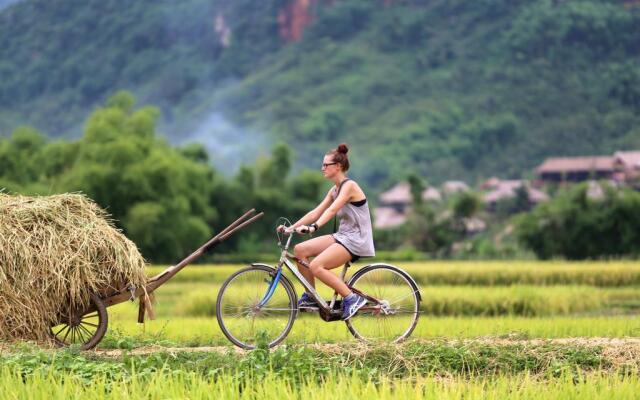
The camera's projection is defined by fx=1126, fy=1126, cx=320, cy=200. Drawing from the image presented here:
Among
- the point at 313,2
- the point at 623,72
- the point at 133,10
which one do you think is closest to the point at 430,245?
the point at 623,72

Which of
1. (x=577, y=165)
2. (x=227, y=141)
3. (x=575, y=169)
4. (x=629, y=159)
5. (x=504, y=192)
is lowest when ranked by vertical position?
(x=504, y=192)

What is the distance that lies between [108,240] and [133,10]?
133 m

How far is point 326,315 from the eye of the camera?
9.34 m

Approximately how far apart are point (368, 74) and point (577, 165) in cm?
3651

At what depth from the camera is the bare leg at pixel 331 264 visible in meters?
9.17

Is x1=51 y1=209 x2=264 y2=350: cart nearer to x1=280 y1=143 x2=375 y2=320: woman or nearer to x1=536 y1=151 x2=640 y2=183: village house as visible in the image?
x1=280 y1=143 x2=375 y2=320: woman

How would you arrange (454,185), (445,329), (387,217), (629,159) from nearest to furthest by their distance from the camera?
(445,329) → (629,159) → (387,217) → (454,185)

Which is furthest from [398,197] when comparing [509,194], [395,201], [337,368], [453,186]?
[337,368]

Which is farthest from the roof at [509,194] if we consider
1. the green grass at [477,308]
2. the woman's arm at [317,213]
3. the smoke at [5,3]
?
the smoke at [5,3]

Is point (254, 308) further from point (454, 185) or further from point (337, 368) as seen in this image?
point (454, 185)

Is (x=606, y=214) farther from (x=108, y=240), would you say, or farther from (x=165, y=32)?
(x=165, y=32)

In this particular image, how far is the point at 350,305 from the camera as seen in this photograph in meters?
9.32

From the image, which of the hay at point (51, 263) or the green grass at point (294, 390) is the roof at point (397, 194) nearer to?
the hay at point (51, 263)

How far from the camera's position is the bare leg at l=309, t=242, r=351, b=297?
917 cm
